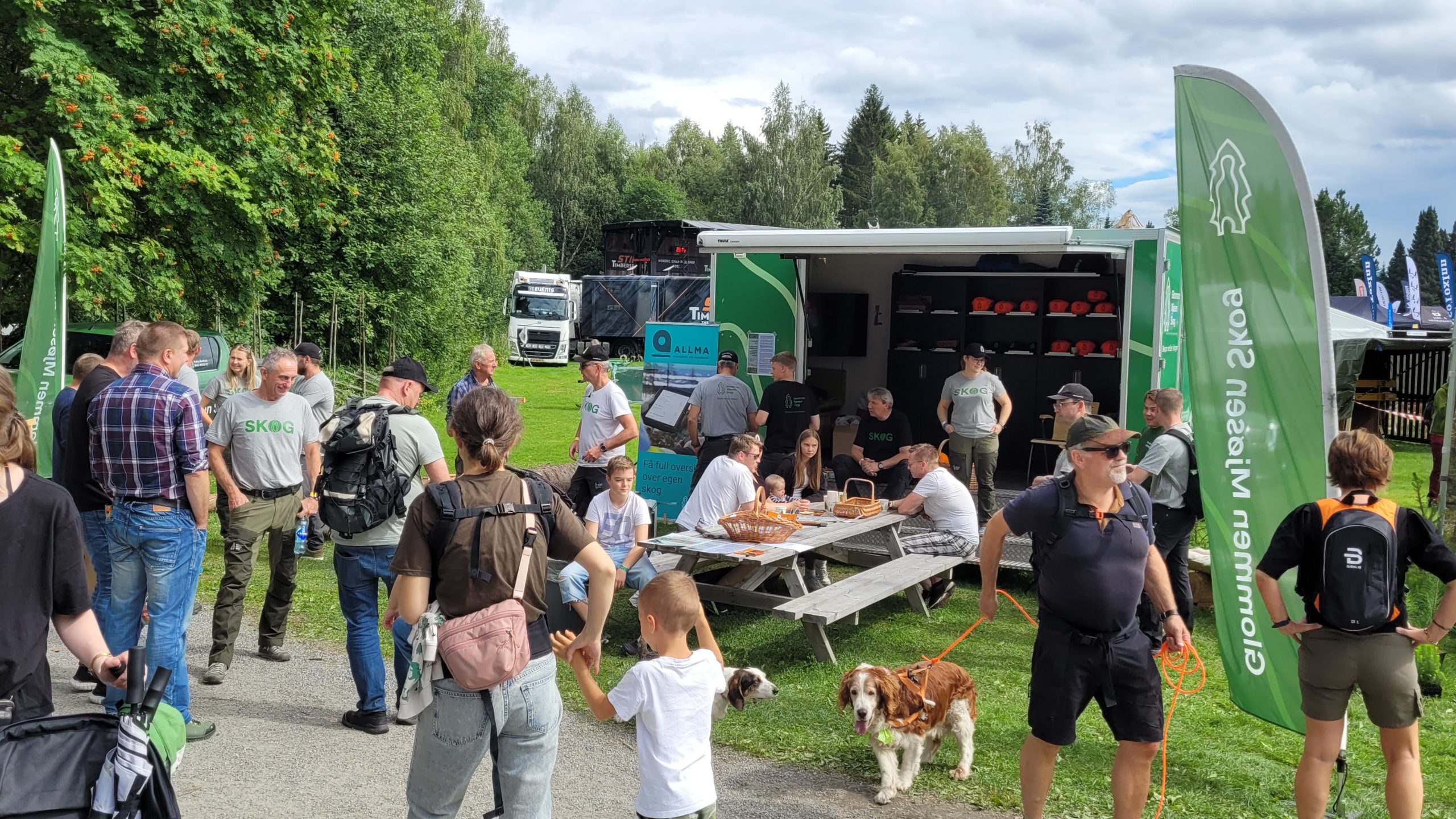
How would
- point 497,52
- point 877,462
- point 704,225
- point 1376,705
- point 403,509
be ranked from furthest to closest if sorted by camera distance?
point 497,52 < point 704,225 < point 877,462 < point 403,509 < point 1376,705

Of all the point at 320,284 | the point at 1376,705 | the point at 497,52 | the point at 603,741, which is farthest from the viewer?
the point at 497,52

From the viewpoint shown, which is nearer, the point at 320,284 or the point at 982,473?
the point at 982,473

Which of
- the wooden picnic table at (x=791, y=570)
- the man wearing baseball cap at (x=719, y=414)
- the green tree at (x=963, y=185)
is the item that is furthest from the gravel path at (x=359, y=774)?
the green tree at (x=963, y=185)

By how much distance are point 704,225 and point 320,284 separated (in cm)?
1186

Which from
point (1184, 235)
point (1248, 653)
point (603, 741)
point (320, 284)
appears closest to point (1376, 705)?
point (1248, 653)

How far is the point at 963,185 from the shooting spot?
2323 inches

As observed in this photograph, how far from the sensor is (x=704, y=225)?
29.4 meters

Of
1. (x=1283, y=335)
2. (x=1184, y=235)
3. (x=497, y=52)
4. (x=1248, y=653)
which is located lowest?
(x=1248, y=653)

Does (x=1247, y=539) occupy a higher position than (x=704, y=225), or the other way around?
(x=704, y=225)

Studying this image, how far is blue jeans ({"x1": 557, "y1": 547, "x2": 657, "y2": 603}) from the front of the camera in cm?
598

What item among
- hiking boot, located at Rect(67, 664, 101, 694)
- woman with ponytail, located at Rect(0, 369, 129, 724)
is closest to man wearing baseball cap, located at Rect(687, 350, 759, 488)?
hiking boot, located at Rect(67, 664, 101, 694)

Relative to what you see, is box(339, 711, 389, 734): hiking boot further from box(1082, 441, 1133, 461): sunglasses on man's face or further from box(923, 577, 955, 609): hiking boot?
box(923, 577, 955, 609): hiking boot

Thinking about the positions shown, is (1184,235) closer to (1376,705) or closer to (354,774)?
(1376,705)

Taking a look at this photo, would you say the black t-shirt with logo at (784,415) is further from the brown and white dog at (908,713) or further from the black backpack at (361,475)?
the black backpack at (361,475)
